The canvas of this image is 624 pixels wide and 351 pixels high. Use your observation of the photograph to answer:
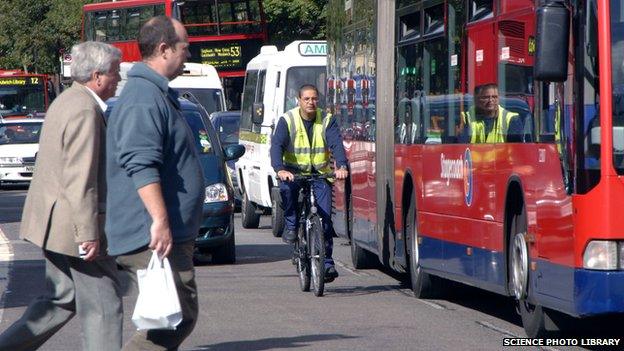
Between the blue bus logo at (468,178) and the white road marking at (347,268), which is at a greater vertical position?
the blue bus logo at (468,178)

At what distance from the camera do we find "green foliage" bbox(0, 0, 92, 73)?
→ 69.1m

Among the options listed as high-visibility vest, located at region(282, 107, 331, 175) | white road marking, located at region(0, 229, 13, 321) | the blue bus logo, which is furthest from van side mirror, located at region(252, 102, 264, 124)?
the blue bus logo

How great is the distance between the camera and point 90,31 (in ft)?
145

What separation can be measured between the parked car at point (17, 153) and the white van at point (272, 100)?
13.5 meters

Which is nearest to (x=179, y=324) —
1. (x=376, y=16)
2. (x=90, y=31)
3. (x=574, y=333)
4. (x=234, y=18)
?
(x=574, y=333)

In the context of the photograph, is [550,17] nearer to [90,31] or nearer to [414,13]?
[414,13]

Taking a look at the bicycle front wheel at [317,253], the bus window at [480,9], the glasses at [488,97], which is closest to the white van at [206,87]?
the bicycle front wheel at [317,253]

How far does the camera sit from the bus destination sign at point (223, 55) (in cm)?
3778

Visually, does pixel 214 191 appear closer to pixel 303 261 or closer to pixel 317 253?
pixel 303 261

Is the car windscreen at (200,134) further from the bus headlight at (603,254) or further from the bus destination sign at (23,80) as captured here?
the bus destination sign at (23,80)

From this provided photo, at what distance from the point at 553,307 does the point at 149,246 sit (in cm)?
350

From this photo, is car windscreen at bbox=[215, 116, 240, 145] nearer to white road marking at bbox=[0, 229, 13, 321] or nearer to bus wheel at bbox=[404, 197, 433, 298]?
white road marking at bbox=[0, 229, 13, 321]

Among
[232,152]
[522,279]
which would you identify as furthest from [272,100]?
[522,279]

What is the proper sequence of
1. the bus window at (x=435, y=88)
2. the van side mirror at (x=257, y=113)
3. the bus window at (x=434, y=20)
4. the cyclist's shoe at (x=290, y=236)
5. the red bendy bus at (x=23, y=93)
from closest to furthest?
the bus window at (x=435, y=88) < the bus window at (x=434, y=20) < the cyclist's shoe at (x=290, y=236) < the van side mirror at (x=257, y=113) < the red bendy bus at (x=23, y=93)
